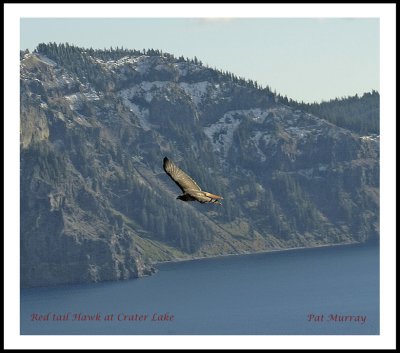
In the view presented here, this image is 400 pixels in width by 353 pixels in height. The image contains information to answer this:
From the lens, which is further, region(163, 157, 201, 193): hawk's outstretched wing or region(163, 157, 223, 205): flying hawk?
region(163, 157, 201, 193): hawk's outstretched wing

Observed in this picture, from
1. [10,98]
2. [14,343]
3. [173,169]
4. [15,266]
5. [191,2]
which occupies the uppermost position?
[191,2]

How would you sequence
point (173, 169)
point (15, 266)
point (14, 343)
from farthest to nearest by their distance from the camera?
point (15, 266) → point (14, 343) → point (173, 169)

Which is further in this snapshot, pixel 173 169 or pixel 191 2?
pixel 191 2

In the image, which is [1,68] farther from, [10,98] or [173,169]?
[173,169]

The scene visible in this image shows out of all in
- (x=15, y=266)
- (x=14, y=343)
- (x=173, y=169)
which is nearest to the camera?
(x=173, y=169)

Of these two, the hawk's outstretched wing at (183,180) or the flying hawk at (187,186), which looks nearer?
the flying hawk at (187,186)

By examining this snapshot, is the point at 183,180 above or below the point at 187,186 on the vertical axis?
above

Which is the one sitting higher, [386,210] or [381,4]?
[381,4]

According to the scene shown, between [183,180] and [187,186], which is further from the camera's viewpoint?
[183,180]

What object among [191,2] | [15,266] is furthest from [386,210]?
[15,266]
